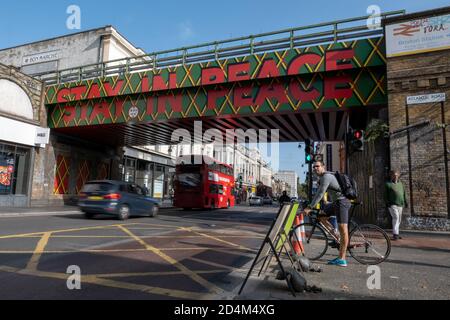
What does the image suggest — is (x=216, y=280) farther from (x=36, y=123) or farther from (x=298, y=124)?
(x=36, y=123)

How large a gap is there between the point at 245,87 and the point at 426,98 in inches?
299

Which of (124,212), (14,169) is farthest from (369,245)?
(14,169)

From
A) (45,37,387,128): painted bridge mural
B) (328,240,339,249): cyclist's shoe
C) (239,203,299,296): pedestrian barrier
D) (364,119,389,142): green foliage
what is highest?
(45,37,387,128): painted bridge mural

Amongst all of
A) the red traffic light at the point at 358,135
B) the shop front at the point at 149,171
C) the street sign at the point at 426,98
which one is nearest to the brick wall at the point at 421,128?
the street sign at the point at 426,98

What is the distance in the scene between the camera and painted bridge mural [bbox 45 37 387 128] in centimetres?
1421

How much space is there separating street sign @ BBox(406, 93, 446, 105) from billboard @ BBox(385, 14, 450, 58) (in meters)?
1.70

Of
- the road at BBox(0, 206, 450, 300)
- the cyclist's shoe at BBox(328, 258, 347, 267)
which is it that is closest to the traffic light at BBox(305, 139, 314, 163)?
the road at BBox(0, 206, 450, 300)

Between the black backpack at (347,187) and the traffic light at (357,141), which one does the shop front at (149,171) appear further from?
the black backpack at (347,187)

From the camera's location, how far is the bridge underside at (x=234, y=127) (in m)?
17.8

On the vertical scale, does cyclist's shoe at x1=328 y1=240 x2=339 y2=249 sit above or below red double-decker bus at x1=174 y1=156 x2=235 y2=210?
below

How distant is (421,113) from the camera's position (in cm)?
1272

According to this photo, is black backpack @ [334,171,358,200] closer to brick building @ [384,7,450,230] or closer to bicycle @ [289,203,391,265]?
bicycle @ [289,203,391,265]

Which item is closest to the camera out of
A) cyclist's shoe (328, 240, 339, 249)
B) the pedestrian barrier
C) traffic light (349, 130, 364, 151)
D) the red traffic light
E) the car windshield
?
the pedestrian barrier
